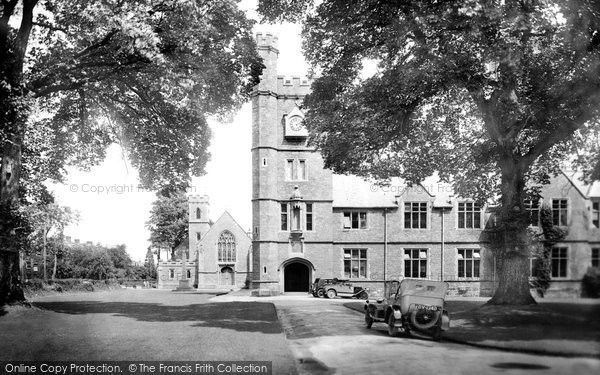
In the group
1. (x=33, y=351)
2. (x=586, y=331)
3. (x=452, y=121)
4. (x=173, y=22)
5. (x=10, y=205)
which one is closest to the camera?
(x=586, y=331)

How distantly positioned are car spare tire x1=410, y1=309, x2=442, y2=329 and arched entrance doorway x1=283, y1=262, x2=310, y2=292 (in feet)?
102

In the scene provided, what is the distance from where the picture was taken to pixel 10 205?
19125mm

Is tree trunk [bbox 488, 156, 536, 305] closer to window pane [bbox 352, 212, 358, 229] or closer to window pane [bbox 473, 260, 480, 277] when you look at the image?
window pane [bbox 352, 212, 358, 229]

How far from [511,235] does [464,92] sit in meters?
5.99

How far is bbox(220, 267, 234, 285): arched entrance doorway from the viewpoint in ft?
236

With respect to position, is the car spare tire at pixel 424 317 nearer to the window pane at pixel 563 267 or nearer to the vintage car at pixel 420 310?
the vintage car at pixel 420 310

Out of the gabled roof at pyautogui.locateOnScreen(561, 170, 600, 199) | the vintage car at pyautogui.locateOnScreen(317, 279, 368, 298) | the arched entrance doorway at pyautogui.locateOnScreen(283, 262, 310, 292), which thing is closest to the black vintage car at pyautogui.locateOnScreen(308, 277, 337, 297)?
the vintage car at pyautogui.locateOnScreen(317, 279, 368, 298)

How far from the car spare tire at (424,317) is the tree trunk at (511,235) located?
2.44 meters

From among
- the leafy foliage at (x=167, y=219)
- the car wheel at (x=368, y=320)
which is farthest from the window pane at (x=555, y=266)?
the leafy foliage at (x=167, y=219)

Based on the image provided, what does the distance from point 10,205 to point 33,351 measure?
8.59m

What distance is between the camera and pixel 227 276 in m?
72.2

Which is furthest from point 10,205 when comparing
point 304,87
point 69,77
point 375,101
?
point 304,87

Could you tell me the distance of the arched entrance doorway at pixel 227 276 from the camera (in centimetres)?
7194

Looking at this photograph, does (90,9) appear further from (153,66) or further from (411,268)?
(411,268)
